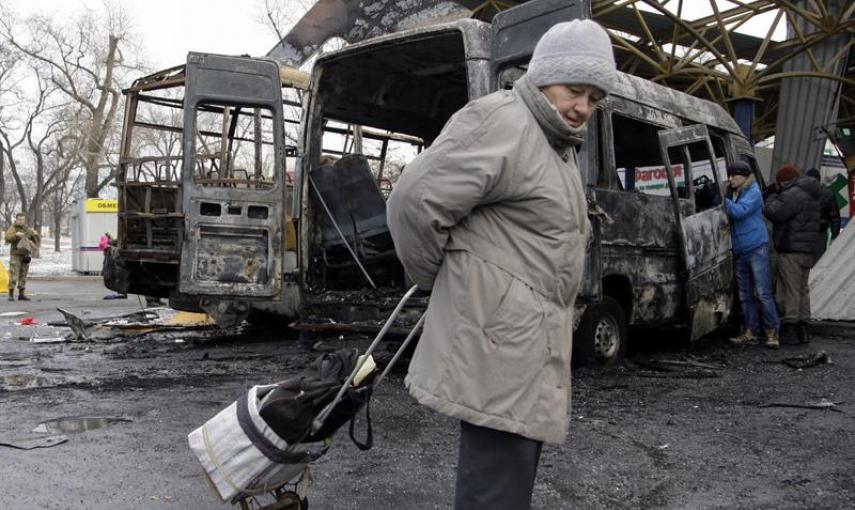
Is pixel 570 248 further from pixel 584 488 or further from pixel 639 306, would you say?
pixel 639 306

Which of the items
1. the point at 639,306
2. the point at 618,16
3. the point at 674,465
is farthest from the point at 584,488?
the point at 618,16

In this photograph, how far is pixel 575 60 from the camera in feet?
6.76

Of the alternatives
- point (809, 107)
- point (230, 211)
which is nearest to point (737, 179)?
point (230, 211)

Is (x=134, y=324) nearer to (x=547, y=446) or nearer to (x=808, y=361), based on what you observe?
(x=547, y=446)

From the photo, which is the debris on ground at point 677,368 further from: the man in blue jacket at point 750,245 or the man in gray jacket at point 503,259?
the man in gray jacket at point 503,259

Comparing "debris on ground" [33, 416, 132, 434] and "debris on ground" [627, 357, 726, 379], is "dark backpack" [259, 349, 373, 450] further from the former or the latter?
"debris on ground" [627, 357, 726, 379]

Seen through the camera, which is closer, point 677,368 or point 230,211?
point 677,368

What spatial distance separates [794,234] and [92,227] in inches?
916

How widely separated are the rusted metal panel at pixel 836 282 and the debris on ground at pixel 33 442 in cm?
796


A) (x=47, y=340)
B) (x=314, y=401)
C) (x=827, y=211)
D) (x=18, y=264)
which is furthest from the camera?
(x=18, y=264)

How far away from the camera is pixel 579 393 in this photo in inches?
216

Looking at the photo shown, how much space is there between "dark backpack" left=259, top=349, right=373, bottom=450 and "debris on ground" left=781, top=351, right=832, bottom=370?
521 cm

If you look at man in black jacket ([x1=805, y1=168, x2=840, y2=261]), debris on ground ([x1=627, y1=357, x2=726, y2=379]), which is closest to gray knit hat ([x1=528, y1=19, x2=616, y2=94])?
debris on ground ([x1=627, y1=357, x2=726, y2=379])

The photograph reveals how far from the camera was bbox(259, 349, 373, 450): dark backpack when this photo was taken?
2.39 m
